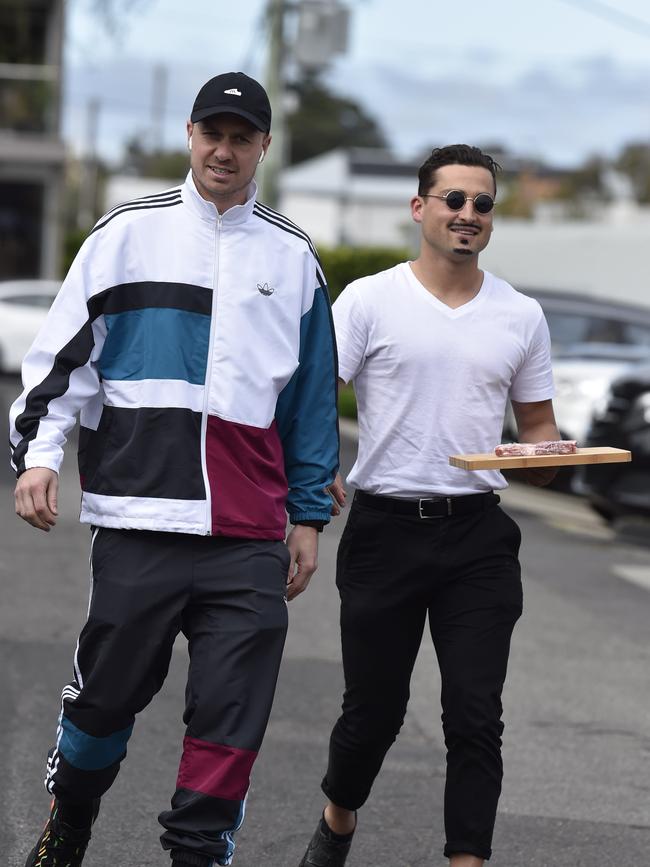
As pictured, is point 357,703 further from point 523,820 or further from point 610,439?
point 610,439

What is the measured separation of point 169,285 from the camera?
12.3ft

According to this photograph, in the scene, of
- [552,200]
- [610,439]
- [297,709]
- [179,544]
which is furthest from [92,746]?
[552,200]

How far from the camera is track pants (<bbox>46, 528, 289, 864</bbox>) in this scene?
3637 mm

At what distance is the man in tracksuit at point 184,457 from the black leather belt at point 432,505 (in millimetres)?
472

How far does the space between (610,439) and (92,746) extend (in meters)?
8.08

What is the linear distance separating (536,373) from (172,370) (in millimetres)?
1127

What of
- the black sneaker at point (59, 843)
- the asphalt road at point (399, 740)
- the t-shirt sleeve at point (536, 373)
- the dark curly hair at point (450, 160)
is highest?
the dark curly hair at point (450, 160)

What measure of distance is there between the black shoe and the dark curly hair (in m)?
1.76

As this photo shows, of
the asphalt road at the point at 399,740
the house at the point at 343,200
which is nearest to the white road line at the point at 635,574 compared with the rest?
the asphalt road at the point at 399,740

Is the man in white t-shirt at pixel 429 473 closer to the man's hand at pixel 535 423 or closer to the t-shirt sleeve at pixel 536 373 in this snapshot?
the t-shirt sleeve at pixel 536 373

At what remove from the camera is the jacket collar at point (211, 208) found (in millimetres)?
3799

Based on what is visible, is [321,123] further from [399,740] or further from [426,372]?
[426,372]

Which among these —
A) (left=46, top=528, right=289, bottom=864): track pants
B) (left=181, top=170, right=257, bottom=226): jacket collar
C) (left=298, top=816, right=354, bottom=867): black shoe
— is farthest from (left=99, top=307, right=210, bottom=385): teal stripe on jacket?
(left=298, top=816, right=354, bottom=867): black shoe

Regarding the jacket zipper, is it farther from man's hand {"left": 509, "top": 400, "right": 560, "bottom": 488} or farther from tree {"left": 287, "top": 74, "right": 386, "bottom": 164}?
tree {"left": 287, "top": 74, "right": 386, "bottom": 164}
